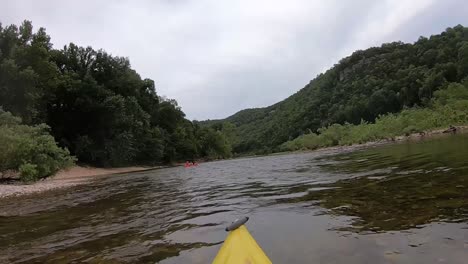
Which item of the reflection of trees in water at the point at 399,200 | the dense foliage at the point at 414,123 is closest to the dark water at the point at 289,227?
the reflection of trees in water at the point at 399,200

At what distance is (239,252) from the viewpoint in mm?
2834

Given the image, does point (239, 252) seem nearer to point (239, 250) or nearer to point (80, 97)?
point (239, 250)

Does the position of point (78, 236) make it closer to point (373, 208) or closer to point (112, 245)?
point (112, 245)

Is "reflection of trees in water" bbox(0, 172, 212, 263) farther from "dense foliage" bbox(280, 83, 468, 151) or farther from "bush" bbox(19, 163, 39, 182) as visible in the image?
"dense foliage" bbox(280, 83, 468, 151)

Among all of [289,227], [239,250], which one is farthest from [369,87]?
[239,250]

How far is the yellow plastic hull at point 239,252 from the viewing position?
2793 millimetres

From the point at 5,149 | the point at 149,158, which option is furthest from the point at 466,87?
the point at 5,149

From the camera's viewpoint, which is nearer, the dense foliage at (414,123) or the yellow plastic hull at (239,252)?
the yellow plastic hull at (239,252)

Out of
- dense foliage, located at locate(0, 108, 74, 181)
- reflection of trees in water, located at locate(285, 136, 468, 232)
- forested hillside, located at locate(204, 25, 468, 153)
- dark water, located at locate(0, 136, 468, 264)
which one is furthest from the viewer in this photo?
forested hillside, located at locate(204, 25, 468, 153)

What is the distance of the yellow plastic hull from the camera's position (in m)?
2.79

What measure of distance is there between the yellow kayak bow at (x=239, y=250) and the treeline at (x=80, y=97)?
126 feet

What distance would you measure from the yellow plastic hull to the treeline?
38.6 meters

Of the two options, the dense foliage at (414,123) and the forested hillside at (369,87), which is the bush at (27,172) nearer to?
the dense foliage at (414,123)

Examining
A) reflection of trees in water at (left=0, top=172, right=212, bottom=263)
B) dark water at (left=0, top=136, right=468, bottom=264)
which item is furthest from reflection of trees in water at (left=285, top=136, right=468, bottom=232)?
reflection of trees in water at (left=0, top=172, right=212, bottom=263)
